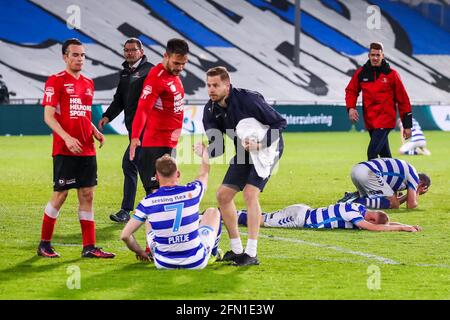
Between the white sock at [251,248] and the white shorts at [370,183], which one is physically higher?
the white shorts at [370,183]

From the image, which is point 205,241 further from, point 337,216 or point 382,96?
point 382,96

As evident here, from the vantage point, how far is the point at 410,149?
25922mm

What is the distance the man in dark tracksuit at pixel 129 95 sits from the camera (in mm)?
12688

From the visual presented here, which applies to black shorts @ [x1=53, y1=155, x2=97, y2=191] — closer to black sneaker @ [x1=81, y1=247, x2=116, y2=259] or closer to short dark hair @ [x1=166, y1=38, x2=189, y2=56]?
black sneaker @ [x1=81, y1=247, x2=116, y2=259]

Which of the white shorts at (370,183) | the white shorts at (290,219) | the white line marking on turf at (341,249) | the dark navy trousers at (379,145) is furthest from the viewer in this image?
the dark navy trousers at (379,145)

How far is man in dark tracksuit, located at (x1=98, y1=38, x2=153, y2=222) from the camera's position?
500 inches

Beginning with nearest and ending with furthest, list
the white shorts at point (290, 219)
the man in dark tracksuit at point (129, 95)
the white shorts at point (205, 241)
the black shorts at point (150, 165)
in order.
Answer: the white shorts at point (205, 241) < the black shorts at point (150, 165) < the white shorts at point (290, 219) < the man in dark tracksuit at point (129, 95)

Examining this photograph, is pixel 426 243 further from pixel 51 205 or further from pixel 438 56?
pixel 438 56

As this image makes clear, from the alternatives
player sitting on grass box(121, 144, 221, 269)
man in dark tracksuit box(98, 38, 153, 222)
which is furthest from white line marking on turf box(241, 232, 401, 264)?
man in dark tracksuit box(98, 38, 153, 222)

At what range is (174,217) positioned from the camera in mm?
8609

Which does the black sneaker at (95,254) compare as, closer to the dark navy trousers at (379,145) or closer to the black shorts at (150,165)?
the black shorts at (150,165)

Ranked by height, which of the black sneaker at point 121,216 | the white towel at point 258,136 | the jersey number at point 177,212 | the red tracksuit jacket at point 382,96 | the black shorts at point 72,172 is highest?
the red tracksuit jacket at point 382,96

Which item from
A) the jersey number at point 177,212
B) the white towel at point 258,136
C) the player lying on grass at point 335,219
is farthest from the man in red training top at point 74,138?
the player lying on grass at point 335,219

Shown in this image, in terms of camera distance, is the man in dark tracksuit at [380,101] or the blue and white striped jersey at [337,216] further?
the man in dark tracksuit at [380,101]
